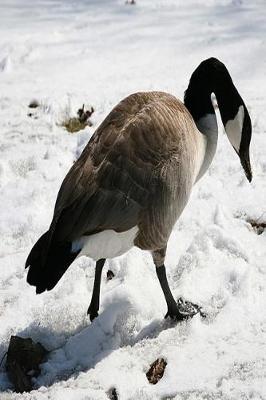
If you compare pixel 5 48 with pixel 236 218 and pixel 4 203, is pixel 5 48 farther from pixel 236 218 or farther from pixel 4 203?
pixel 236 218

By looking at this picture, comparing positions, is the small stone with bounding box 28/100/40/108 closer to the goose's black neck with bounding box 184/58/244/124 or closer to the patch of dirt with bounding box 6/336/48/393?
the goose's black neck with bounding box 184/58/244/124

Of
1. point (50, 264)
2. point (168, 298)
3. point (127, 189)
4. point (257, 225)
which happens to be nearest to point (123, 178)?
point (127, 189)

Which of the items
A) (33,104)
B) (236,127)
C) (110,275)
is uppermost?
(236,127)

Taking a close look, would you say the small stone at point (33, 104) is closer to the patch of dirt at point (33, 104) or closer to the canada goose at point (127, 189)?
the patch of dirt at point (33, 104)

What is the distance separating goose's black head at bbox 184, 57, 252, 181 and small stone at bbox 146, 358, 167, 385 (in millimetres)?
1376

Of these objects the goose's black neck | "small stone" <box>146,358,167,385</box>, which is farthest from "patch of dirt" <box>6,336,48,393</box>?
the goose's black neck

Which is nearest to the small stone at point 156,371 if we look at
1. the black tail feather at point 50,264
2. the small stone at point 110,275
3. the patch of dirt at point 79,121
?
the black tail feather at point 50,264

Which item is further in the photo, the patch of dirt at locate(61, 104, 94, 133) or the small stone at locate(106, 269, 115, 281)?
the patch of dirt at locate(61, 104, 94, 133)

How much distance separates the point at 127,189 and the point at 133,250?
1.18 metres

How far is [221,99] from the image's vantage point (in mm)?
3715

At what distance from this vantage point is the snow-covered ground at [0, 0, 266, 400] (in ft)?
10.6

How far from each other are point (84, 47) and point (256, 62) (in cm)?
205

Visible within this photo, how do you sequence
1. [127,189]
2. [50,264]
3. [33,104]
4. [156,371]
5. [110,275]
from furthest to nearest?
1. [33,104]
2. [110,275]
3. [156,371]
4. [127,189]
5. [50,264]

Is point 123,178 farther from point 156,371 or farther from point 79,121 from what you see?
point 79,121
